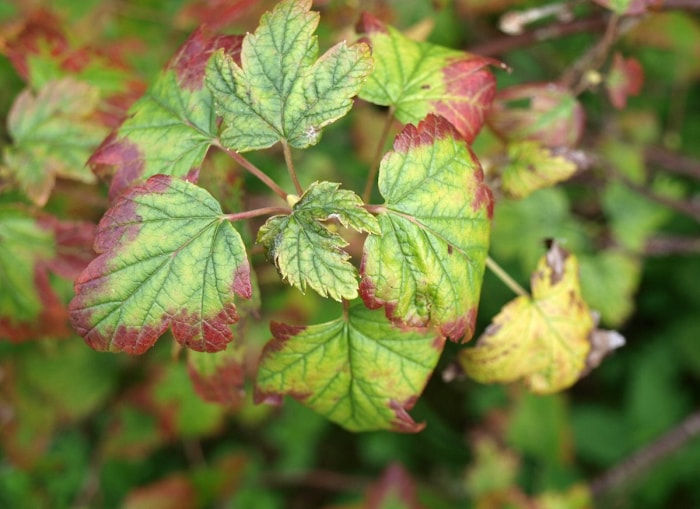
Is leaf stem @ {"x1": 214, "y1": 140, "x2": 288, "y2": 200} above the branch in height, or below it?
above

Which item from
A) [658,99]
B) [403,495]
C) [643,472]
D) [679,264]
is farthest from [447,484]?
[658,99]

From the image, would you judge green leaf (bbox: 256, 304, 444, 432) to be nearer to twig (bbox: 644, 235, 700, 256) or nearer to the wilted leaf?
the wilted leaf

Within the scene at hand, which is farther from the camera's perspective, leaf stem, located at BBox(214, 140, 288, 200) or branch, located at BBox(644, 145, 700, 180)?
branch, located at BBox(644, 145, 700, 180)

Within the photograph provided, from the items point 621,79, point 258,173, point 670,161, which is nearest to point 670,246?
point 670,161

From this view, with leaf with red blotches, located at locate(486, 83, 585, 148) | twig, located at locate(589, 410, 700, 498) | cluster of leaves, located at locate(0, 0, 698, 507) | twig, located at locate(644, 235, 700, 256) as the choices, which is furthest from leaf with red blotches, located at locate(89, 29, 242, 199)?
twig, located at locate(589, 410, 700, 498)

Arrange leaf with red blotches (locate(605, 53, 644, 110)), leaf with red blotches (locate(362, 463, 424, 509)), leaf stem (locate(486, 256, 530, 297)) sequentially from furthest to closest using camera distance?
leaf with red blotches (locate(362, 463, 424, 509))
leaf with red blotches (locate(605, 53, 644, 110))
leaf stem (locate(486, 256, 530, 297))

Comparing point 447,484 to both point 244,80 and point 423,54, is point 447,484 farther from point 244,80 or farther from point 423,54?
point 244,80

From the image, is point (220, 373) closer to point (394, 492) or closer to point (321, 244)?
point (321, 244)
